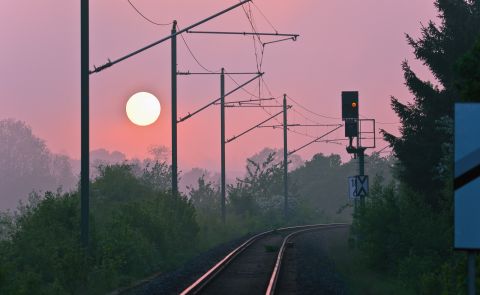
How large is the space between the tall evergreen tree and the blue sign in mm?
23022

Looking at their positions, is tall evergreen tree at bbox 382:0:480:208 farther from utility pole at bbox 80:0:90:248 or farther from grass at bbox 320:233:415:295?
utility pole at bbox 80:0:90:248

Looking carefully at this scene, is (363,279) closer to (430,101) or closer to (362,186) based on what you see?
(430,101)

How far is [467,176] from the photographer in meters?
5.55

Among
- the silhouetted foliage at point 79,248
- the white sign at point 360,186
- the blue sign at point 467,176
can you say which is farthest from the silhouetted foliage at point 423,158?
A: the blue sign at point 467,176

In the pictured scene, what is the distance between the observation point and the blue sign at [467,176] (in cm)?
546

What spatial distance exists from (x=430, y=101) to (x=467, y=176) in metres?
24.1

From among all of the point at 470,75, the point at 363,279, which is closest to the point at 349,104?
the point at 363,279

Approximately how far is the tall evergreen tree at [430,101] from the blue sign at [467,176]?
75.5ft

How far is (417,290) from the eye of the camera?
21.5m

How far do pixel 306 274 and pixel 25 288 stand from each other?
9.33 m

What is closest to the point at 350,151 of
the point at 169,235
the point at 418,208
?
the point at 169,235

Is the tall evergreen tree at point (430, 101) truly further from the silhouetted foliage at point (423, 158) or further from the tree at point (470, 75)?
the tree at point (470, 75)

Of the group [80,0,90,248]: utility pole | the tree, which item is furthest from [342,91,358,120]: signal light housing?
the tree

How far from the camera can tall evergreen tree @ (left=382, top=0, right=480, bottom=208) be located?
2866 centimetres
